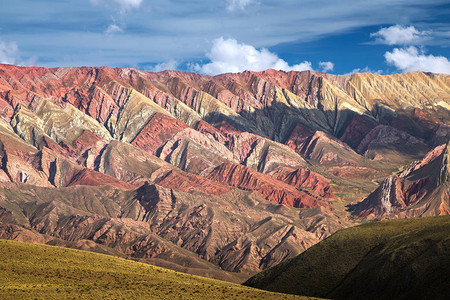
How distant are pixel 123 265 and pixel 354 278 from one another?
176 feet

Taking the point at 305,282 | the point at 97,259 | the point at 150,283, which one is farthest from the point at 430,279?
the point at 97,259

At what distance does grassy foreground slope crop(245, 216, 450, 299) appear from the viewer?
12656 centimetres

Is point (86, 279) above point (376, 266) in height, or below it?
above

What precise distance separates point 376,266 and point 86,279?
67098 millimetres

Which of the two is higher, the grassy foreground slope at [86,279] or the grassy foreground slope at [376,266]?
the grassy foreground slope at [86,279]

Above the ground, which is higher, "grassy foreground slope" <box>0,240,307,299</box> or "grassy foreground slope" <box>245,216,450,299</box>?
"grassy foreground slope" <box>0,240,307,299</box>

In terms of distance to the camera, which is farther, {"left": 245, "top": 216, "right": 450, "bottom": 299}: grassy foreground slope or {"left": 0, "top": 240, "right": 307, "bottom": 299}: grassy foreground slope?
{"left": 245, "top": 216, "right": 450, "bottom": 299}: grassy foreground slope

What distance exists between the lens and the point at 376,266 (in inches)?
5645

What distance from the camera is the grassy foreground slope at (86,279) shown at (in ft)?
318

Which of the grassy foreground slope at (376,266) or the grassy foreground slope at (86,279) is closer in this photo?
the grassy foreground slope at (86,279)

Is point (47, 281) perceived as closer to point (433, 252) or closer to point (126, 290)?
point (126, 290)

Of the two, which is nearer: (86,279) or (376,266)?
(86,279)

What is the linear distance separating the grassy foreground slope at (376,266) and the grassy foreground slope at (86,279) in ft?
101

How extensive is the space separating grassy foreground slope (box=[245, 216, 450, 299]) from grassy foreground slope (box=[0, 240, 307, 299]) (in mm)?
30633
